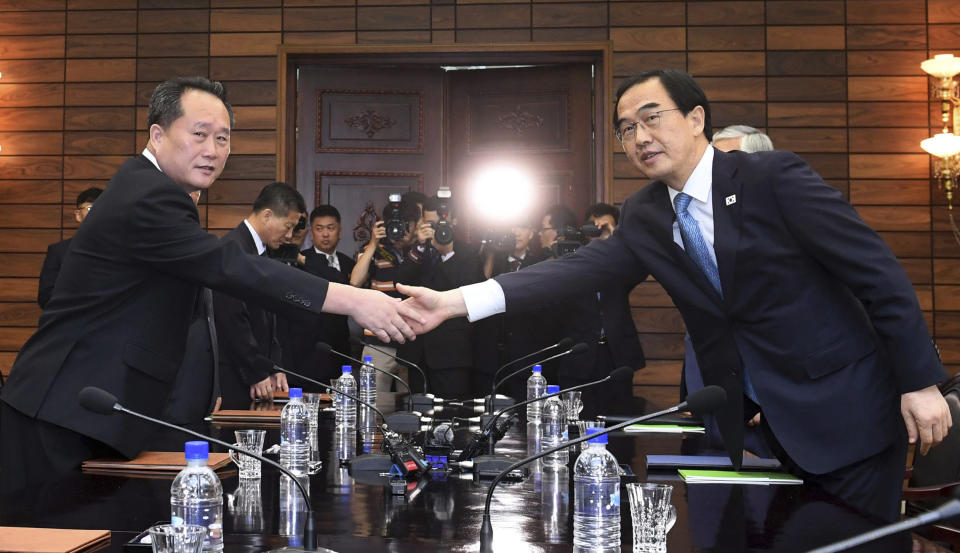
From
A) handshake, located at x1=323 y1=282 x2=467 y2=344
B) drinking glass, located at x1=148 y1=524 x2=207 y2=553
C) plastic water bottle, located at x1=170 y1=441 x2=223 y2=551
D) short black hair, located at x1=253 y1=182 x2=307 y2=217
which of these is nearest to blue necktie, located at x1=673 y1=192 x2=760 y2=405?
handshake, located at x1=323 y1=282 x2=467 y2=344

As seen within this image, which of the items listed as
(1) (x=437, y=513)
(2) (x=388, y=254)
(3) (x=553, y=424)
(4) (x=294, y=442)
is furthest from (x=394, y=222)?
(1) (x=437, y=513)

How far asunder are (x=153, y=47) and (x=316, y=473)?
5555mm

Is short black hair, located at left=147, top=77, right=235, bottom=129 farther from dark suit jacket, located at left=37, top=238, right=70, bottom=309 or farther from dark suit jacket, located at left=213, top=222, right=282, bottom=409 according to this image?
dark suit jacket, located at left=37, top=238, right=70, bottom=309

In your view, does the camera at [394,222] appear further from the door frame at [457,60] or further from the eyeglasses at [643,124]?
the eyeglasses at [643,124]

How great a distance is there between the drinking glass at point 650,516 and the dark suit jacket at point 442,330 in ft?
11.9

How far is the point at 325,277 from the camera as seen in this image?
18.1 ft

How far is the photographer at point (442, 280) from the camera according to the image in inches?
204

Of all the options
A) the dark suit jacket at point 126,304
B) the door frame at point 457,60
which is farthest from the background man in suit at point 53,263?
the dark suit jacket at point 126,304

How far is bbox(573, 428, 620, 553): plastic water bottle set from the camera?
151 centimetres

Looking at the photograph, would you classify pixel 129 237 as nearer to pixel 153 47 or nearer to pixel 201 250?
pixel 201 250

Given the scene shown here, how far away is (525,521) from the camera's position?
167 centimetres

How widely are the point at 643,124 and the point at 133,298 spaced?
144 centimetres

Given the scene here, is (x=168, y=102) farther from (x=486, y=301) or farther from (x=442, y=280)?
(x=442, y=280)

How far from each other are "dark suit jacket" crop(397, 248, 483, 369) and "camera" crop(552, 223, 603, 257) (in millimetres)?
568
